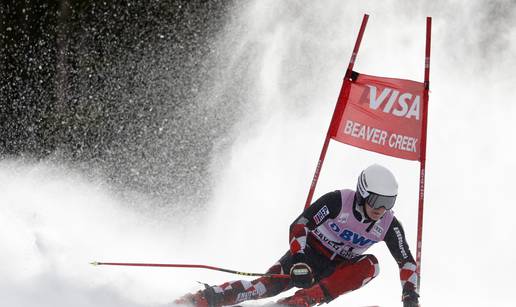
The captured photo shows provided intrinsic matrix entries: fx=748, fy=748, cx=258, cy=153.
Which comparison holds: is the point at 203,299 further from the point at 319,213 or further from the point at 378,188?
the point at 378,188

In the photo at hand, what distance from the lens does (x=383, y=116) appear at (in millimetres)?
6324

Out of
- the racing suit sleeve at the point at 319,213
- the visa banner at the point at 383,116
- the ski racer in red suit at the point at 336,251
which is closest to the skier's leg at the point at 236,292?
the ski racer in red suit at the point at 336,251

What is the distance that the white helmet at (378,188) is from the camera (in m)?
5.09

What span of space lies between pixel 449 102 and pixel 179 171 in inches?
201

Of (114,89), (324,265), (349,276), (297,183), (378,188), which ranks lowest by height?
(349,276)

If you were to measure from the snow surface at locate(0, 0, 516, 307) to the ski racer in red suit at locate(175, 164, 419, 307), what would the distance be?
2.12 ft

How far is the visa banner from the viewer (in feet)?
20.6

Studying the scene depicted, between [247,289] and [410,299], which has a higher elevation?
[410,299]

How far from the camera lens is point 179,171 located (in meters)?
14.1

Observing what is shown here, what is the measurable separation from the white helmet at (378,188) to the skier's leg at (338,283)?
0.48 meters

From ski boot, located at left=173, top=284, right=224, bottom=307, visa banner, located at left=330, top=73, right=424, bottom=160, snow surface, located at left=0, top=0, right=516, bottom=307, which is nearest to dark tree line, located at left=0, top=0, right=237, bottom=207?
snow surface, located at left=0, top=0, right=516, bottom=307

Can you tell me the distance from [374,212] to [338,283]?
0.55 m

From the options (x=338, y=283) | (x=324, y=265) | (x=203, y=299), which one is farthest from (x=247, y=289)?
(x=324, y=265)

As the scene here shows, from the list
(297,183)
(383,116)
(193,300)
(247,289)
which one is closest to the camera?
(193,300)
